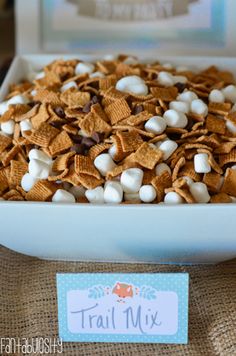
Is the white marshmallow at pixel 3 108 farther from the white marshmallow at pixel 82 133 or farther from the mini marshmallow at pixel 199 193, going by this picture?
the mini marshmallow at pixel 199 193

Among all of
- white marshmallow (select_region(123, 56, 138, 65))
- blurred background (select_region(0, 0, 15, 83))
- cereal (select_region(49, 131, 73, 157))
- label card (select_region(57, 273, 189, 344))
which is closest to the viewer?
label card (select_region(57, 273, 189, 344))

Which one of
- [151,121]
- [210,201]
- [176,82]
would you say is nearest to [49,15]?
[176,82]

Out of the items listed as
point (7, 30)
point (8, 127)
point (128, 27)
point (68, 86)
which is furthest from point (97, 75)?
point (7, 30)

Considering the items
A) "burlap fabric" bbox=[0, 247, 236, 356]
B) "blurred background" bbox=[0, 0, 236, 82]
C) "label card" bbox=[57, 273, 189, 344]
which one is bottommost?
"burlap fabric" bbox=[0, 247, 236, 356]

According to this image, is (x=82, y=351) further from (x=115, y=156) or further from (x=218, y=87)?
(x=218, y=87)

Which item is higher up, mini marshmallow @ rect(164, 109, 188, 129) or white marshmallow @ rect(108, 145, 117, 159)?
mini marshmallow @ rect(164, 109, 188, 129)

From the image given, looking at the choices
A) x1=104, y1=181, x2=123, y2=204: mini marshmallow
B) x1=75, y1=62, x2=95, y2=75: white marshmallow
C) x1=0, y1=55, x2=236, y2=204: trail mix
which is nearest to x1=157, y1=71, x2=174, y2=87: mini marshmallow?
x1=0, y1=55, x2=236, y2=204: trail mix

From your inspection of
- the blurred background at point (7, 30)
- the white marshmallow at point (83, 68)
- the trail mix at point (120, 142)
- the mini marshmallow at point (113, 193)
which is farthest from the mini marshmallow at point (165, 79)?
the blurred background at point (7, 30)

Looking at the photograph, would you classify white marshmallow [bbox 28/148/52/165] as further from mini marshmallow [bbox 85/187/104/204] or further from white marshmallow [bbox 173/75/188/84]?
white marshmallow [bbox 173/75/188/84]
